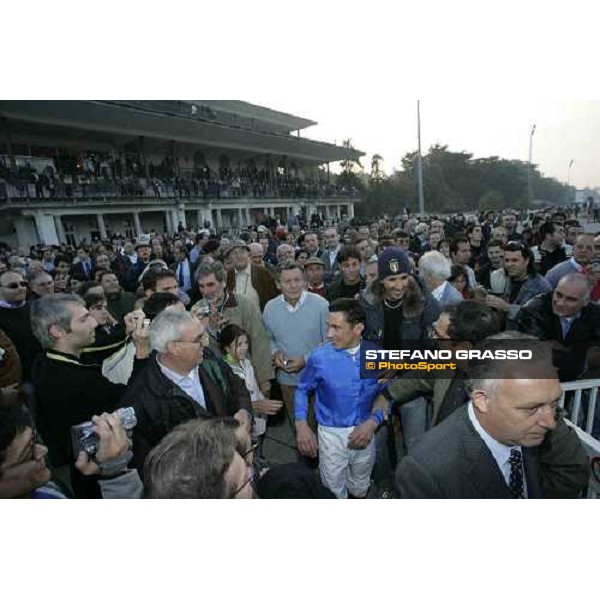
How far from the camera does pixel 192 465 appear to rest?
3.43 ft

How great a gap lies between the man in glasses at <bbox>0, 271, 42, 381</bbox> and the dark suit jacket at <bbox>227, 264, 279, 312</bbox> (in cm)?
166

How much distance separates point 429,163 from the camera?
90.9 inches

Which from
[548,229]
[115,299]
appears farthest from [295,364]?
[548,229]

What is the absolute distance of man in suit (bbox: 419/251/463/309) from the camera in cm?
191

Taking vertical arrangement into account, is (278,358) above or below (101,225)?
below

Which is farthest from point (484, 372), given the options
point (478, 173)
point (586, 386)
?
point (478, 173)

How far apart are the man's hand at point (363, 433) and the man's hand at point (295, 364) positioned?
19.6 inches

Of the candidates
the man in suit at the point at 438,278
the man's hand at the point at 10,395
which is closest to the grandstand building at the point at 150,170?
the man in suit at the point at 438,278

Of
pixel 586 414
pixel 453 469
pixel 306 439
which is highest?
pixel 453 469

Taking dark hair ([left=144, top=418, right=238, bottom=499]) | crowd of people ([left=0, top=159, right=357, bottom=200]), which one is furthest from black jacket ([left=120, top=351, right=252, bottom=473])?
crowd of people ([left=0, top=159, right=357, bottom=200])

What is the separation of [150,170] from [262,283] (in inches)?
608

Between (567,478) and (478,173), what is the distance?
5.40 ft

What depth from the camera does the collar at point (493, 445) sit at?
1.22m

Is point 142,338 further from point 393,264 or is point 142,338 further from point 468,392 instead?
point 468,392
